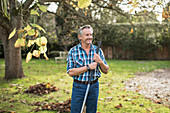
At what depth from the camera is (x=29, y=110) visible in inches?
152

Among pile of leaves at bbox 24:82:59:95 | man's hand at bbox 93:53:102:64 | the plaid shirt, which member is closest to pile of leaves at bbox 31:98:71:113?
pile of leaves at bbox 24:82:59:95

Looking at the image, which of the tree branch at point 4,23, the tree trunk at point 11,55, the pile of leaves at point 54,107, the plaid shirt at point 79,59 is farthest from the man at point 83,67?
the tree trunk at point 11,55

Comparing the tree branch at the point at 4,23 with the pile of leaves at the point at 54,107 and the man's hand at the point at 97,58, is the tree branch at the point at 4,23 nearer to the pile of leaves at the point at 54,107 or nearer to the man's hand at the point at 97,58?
the pile of leaves at the point at 54,107

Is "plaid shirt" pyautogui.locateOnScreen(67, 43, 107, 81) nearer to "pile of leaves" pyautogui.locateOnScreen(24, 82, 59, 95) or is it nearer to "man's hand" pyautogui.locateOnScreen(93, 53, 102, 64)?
"man's hand" pyautogui.locateOnScreen(93, 53, 102, 64)

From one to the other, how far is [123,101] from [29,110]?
2.27 meters

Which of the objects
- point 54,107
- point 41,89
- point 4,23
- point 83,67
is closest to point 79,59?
point 83,67

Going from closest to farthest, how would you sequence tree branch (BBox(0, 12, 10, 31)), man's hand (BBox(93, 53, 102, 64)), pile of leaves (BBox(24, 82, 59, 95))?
1. man's hand (BBox(93, 53, 102, 64))
2. pile of leaves (BBox(24, 82, 59, 95))
3. tree branch (BBox(0, 12, 10, 31))

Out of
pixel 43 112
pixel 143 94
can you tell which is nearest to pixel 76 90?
pixel 43 112

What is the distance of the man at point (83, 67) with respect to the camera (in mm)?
2254

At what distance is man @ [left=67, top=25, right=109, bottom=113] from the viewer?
7.39ft

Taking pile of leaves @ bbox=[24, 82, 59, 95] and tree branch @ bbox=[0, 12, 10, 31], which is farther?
tree branch @ bbox=[0, 12, 10, 31]

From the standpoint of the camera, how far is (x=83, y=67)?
7.32 ft

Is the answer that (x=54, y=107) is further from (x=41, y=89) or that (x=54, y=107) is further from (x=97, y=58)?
(x=97, y=58)

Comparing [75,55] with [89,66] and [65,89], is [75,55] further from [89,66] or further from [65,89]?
[65,89]
